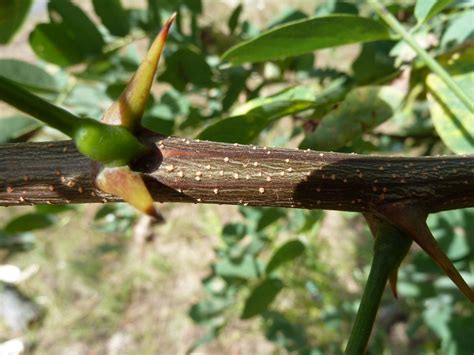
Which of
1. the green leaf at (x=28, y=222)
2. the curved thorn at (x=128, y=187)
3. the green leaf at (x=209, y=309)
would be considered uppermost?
the curved thorn at (x=128, y=187)

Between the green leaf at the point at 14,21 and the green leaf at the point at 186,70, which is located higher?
the green leaf at the point at 14,21

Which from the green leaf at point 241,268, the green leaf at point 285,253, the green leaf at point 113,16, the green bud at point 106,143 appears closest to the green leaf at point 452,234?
the green leaf at point 285,253

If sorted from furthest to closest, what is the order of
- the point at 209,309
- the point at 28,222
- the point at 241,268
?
the point at 209,309
the point at 241,268
the point at 28,222

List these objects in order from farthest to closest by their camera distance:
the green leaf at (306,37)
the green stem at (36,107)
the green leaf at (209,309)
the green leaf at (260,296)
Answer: the green leaf at (209,309) < the green leaf at (260,296) < the green leaf at (306,37) < the green stem at (36,107)

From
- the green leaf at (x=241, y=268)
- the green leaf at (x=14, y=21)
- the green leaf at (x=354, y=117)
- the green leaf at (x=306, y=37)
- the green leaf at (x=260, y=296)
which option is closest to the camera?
the green leaf at (x=306, y=37)

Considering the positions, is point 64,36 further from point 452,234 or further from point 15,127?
point 452,234

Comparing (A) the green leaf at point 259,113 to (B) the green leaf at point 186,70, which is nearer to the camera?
(A) the green leaf at point 259,113

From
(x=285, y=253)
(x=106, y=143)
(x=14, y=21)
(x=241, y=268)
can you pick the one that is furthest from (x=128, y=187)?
(x=241, y=268)

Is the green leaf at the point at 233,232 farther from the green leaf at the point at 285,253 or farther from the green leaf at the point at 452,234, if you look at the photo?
the green leaf at the point at 452,234
